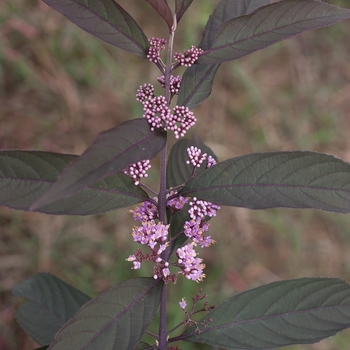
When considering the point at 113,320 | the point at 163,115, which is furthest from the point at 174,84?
the point at 113,320

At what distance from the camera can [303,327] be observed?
4.80 feet

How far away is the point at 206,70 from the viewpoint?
1.45 metres

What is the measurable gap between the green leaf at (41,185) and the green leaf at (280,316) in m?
0.58

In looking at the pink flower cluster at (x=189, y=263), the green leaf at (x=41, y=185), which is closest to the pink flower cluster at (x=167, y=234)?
the pink flower cluster at (x=189, y=263)

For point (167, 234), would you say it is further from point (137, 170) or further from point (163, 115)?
point (163, 115)

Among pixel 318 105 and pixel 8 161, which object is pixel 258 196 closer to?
pixel 8 161

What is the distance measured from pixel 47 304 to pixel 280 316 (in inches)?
41.7

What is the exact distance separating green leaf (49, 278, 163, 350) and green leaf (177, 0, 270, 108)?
0.60 metres

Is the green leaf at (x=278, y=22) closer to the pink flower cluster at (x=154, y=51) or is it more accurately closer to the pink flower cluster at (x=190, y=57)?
the pink flower cluster at (x=190, y=57)

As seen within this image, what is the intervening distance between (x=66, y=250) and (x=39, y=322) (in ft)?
4.73

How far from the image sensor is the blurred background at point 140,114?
3305mm

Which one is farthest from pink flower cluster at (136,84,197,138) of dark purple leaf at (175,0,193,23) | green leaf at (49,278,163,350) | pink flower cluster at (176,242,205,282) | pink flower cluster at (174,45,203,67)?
green leaf at (49,278,163,350)

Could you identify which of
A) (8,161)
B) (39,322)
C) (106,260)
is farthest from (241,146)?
(8,161)

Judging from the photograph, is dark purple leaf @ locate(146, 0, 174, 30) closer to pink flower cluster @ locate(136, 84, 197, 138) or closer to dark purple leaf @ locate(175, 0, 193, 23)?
dark purple leaf @ locate(175, 0, 193, 23)
